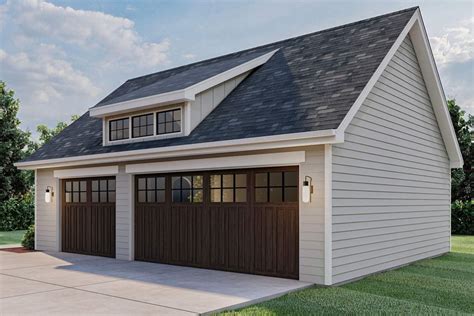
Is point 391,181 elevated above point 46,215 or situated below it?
above

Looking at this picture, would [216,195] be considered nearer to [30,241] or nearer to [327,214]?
[327,214]

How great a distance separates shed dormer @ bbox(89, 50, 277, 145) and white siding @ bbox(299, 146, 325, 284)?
119 inches

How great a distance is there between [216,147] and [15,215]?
15747mm

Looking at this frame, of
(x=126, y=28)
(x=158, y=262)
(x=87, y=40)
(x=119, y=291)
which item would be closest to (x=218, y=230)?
(x=158, y=262)

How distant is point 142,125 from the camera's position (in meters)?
11.0

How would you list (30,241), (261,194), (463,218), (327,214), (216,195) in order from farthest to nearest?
(463,218), (30,241), (216,195), (261,194), (327,214)

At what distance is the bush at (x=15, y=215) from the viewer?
2081 centimetres

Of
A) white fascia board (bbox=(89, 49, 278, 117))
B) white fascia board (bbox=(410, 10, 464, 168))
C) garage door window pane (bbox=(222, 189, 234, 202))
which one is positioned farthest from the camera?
white fascia board (bbox=(410, 10, 464, 168))

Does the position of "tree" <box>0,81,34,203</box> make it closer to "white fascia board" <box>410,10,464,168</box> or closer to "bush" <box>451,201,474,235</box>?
"white fascia board" <box>410,10,464,168</box>

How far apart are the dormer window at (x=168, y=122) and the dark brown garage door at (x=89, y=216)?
2023 mm

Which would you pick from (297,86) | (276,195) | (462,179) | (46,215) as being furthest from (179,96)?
(462,179)

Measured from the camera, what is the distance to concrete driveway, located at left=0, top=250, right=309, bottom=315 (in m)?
6.23

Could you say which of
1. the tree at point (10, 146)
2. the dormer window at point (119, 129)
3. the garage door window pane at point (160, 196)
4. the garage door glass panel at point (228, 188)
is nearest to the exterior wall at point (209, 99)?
the garage door glass panel at point (228, 188)

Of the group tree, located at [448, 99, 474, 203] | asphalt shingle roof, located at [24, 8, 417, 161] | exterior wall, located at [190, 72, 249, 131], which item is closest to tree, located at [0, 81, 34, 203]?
asphalt shingle roof, located at [24, 8, 417, 161]
